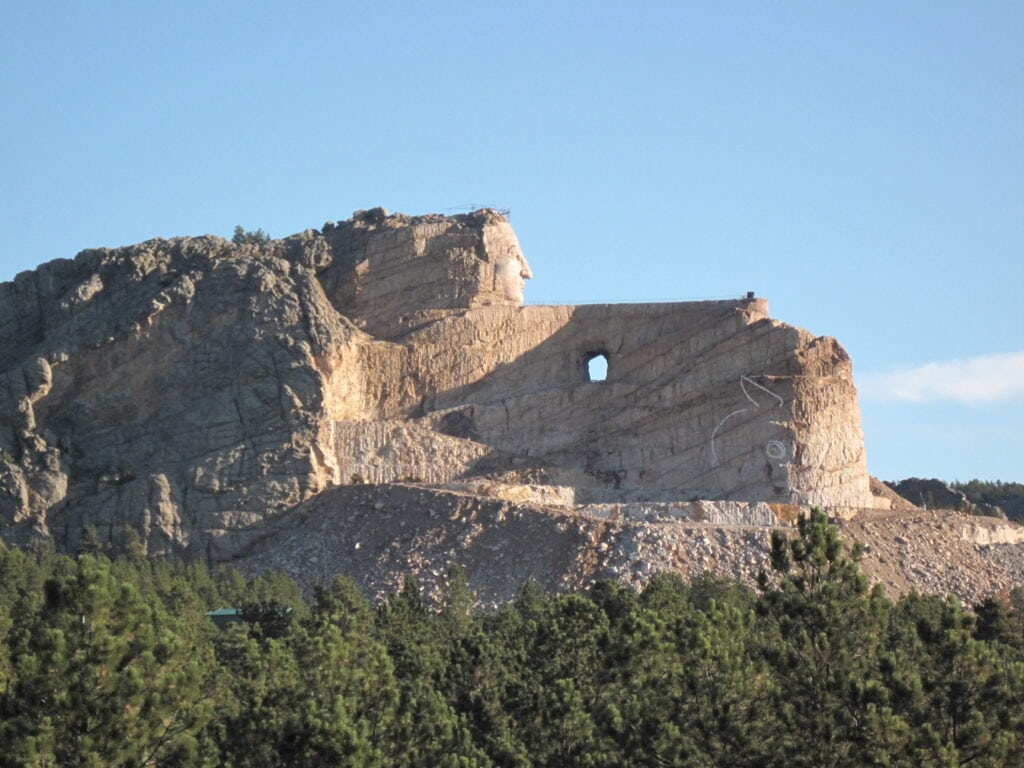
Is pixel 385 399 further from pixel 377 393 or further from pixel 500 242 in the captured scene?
pixel 500 242

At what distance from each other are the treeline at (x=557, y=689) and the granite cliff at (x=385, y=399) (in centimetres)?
2345

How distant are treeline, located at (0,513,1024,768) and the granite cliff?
23451mm

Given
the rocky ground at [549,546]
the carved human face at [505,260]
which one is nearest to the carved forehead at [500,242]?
the carved human face at [505,260]

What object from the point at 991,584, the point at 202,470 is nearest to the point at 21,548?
the point at 202,470

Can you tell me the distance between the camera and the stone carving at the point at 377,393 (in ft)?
242

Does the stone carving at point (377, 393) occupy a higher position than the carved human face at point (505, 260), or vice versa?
the carved human face at point (505, 260)

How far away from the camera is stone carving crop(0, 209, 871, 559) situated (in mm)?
73750

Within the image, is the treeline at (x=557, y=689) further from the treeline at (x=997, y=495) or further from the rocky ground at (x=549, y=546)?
the treeline at (x=997, y=495)

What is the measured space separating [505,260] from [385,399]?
6.83 metres

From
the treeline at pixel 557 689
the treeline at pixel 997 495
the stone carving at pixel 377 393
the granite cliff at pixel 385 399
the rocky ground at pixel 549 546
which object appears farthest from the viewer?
the treeline at pixel 997 495

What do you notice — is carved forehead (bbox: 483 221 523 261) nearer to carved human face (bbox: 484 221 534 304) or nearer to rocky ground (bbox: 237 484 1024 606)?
carved human face (bbox: 484 221 534 304)

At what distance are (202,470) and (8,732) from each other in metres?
37.5

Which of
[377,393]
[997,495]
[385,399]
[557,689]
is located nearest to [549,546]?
[385,399]

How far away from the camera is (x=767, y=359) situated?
2960 inches
